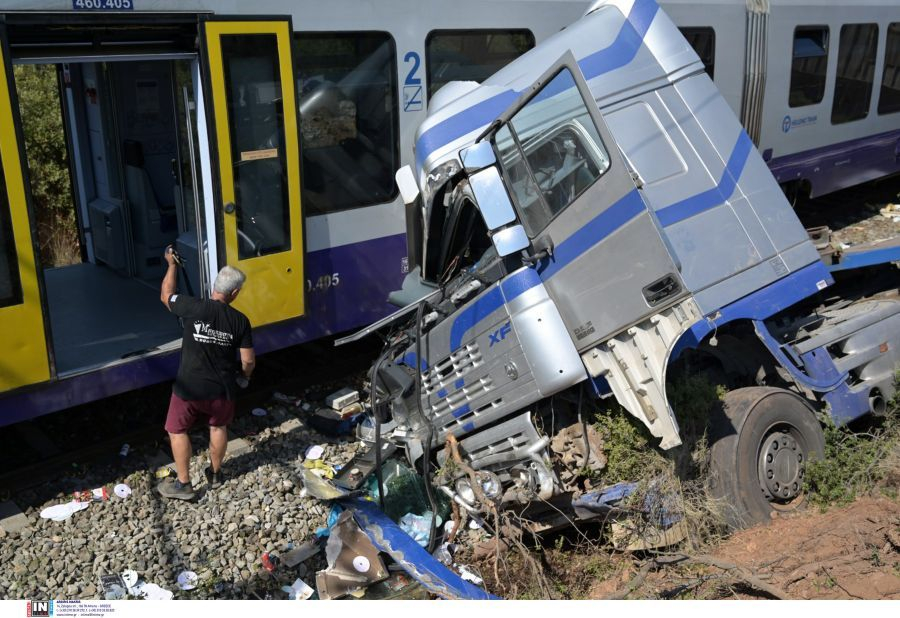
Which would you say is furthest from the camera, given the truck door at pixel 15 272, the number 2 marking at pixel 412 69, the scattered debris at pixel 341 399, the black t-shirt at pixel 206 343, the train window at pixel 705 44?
the train window at pixel 705 44

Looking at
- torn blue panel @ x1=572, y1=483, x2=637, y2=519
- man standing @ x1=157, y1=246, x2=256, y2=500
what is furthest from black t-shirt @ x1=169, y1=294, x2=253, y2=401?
torn blue panel @ x1=572, y1=483, x2=637, y2=519

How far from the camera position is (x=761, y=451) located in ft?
19.1

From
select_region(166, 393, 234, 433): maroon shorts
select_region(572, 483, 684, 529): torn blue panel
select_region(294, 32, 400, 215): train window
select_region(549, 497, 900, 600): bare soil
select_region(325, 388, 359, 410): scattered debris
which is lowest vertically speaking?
select_region(549, 497, 900, 600): bare soil

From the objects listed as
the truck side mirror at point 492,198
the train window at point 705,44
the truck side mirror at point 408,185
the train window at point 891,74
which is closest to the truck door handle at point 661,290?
the truck side mirror at point 492,198

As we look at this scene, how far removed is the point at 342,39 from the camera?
7.14m

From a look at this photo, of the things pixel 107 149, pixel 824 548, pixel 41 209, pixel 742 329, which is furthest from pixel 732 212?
pixel 41 209

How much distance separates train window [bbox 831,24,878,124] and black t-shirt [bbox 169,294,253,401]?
27.6ft

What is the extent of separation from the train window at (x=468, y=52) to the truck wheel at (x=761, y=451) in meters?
3.55

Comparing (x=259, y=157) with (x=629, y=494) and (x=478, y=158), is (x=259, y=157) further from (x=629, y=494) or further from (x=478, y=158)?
(x=629, y=494)

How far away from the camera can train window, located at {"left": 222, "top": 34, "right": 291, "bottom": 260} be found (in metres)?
6.49

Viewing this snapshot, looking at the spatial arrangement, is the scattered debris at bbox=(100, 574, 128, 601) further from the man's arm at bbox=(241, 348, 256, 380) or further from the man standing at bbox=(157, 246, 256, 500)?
the man's arm at bbox=(241, 348, 256, 380)

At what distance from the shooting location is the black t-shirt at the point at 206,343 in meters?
6.04

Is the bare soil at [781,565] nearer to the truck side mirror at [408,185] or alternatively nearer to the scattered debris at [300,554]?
the scattered debris at [300,554]
